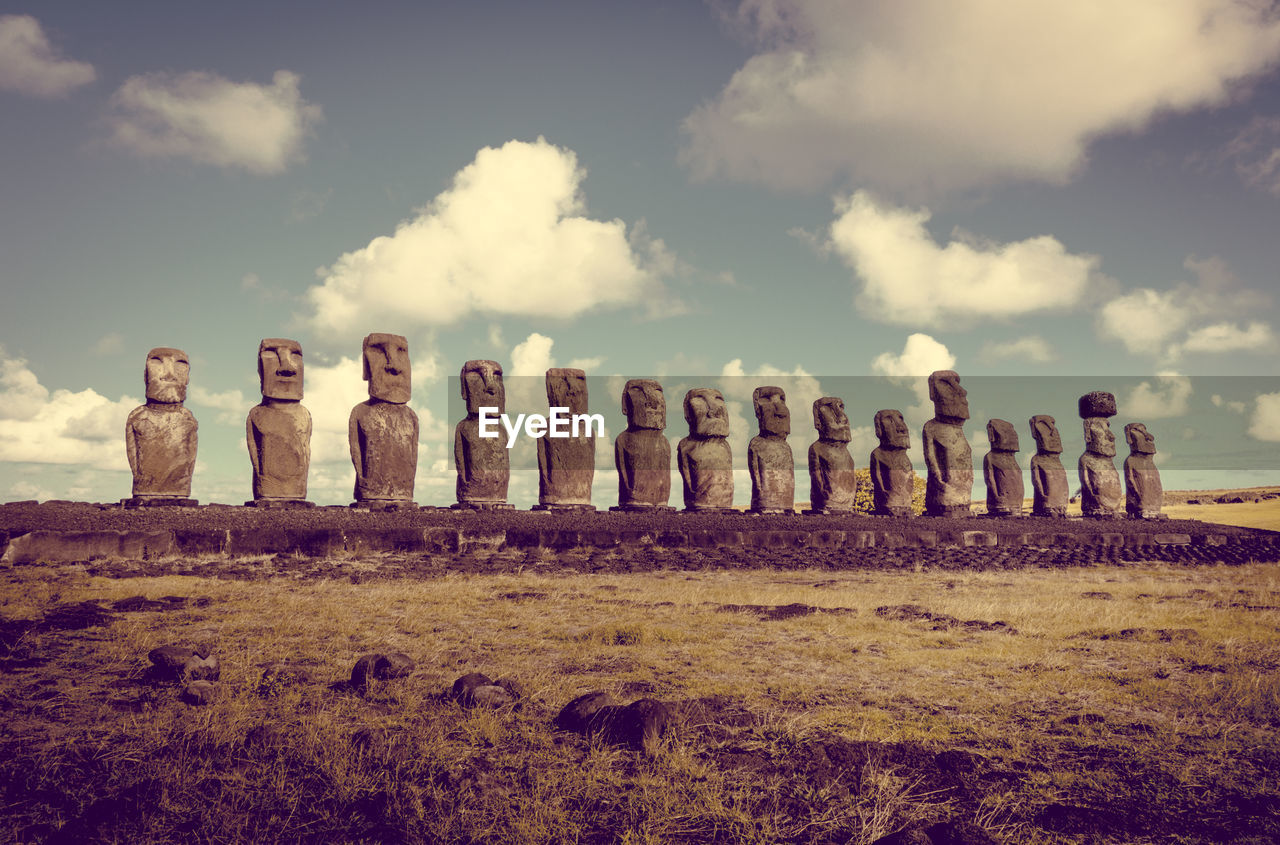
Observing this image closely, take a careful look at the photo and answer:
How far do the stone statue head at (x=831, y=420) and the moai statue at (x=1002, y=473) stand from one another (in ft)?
15.5

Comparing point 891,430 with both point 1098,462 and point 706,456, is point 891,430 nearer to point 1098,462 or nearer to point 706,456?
point 706,456

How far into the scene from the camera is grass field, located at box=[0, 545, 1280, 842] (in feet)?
10.9

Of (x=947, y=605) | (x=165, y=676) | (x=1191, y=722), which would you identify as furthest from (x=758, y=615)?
(x=165, y=676)

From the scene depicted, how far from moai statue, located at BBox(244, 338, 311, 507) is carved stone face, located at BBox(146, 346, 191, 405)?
1.34m

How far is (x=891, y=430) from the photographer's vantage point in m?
20.0

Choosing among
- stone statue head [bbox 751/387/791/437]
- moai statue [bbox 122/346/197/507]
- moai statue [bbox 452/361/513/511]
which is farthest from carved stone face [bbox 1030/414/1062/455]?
moai statue [bbox 122/346/197/507]

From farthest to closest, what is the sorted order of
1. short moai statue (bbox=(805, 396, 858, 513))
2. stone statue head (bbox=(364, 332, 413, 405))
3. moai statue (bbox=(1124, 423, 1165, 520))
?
1. moai statue (bbox=(1124, 423, 1165, 520))
2. short moai statue (bbox=(805, 396, 858, 513))
3. stone statue head (bbox=(364, 332, 413, 405))

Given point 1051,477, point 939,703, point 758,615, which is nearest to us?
point 939,703

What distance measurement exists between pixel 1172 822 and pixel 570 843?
2382mm

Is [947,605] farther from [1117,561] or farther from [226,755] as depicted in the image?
[1117,561]

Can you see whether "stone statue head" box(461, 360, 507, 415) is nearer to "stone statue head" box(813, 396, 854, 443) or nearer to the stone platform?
the stone platform

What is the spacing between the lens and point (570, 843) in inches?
121

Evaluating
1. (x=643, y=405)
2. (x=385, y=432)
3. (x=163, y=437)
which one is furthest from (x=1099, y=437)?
(x=163, y=437)

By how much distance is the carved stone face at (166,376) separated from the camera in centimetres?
1577
